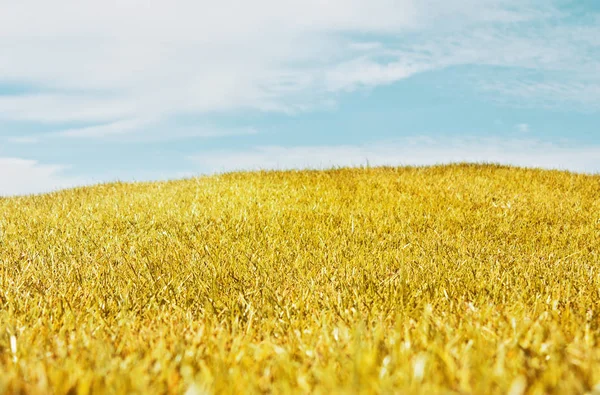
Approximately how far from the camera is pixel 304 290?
3.96 meters

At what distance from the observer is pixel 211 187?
34.2 ft

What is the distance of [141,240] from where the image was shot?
618cm

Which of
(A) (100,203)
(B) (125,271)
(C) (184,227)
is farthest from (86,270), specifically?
(A) (100,203)

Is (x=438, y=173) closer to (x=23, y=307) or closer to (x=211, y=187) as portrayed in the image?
(x=211, y=187)

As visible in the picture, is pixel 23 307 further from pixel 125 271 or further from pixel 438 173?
pixel 438 173

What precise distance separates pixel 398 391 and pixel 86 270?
375cm

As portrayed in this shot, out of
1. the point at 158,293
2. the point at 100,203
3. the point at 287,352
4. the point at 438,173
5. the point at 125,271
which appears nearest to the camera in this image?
the point at 287,352

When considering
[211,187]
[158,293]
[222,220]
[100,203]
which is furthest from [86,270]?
[211,187]

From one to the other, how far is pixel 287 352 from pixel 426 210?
19.8 feet

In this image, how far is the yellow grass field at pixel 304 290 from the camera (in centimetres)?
205

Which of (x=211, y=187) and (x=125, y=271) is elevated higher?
(x=211, y=187)

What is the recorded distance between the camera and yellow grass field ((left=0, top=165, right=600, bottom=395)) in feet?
6.72

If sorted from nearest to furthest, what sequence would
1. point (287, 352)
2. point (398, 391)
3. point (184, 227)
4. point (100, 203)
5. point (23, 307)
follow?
point (398, 391)
point (287, 352)
point (23, 307)
point (184, 227)
point (100, 203)

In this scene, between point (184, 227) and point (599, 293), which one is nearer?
point (599, 293)
